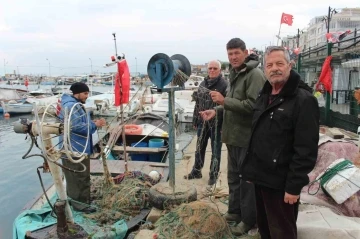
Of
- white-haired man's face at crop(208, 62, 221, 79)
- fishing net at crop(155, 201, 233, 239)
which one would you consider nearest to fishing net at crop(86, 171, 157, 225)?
fishing net at crop(155, 201, 233, 239)

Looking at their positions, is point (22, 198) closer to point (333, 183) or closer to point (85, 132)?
point (85, 132)

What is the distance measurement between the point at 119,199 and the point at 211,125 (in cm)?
196

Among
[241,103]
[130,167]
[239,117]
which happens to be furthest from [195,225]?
[130,167]

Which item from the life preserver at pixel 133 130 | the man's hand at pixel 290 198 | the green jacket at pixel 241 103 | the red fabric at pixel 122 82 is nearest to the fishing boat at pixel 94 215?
the red fabric at pixel 122 82

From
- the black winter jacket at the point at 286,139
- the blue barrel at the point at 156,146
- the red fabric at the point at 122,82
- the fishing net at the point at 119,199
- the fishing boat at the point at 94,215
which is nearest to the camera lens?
the black winter jacket at the point at 286,139

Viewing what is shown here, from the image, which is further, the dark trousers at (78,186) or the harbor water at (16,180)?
the harbor water at (16,180)

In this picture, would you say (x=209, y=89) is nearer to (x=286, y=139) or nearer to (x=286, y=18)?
(x=286, y=139)

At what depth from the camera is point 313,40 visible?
73062 mm

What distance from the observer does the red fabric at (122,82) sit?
591 cm

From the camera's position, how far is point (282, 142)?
7.45ft

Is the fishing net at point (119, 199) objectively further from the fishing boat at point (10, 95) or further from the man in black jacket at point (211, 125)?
the fishing boat at point (10, 95)

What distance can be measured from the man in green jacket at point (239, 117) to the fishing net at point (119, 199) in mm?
1423

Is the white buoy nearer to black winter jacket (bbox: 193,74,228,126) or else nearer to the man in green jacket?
black winter jacket (bbox: 193,74,228,126)

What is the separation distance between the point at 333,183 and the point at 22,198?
9525 mm
